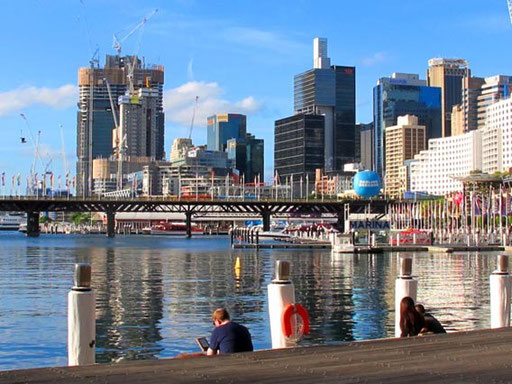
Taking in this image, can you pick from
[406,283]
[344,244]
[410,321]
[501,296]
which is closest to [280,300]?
[410,321]

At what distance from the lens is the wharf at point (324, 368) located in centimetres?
1284

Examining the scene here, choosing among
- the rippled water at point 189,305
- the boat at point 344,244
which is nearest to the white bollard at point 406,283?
the rippled water at point 189,305

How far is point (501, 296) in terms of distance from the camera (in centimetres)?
2250

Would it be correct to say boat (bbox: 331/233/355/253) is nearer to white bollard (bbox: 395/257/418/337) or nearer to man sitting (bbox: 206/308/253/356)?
white bollard (bbox: 395/257/418/337)

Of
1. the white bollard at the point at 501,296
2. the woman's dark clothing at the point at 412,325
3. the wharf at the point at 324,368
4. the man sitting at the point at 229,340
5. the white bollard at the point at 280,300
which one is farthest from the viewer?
the white bollard at the point at 501,296

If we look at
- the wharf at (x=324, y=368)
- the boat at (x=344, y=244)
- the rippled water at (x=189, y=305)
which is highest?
the wharf at (x=324, y=368)

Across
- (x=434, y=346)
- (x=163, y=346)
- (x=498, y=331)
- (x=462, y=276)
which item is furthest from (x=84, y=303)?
(x=462, y=276)

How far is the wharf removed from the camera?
1284cm

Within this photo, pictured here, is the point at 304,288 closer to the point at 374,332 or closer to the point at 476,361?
the point at 374,332

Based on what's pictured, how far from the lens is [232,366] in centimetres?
1409

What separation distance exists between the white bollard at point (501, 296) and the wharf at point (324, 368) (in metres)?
5.96

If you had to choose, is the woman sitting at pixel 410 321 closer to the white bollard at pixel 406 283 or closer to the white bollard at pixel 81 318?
the white bollard at pixel 406 283

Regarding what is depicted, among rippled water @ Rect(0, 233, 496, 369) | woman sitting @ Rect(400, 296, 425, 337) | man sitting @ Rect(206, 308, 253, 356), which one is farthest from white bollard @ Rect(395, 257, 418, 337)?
rippled water @ Rect(0, 233, 496, 369)

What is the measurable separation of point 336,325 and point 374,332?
106 inches
